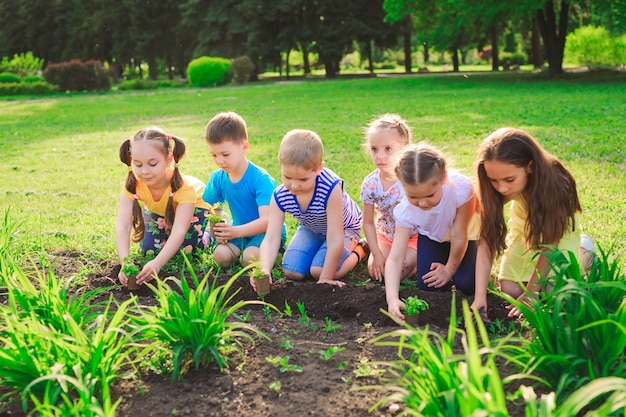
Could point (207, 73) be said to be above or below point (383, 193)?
above

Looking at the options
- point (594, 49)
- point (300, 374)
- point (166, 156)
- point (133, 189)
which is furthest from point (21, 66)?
point (300, 374)

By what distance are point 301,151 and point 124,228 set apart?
5.03 ft

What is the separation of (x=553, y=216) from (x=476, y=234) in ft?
2.69

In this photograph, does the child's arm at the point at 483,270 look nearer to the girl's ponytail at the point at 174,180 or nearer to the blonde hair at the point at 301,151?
the blonde hair at the point at 301,151

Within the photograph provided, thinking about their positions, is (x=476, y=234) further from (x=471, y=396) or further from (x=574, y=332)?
(x=471, y=396)

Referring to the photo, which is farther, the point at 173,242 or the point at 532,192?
the point at 173,242

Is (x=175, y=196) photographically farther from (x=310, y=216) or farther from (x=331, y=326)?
(x=331, y=326)

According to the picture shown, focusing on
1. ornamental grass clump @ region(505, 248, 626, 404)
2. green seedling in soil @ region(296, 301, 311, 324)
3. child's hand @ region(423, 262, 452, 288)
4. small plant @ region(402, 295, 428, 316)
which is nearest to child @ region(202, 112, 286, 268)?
green seedling in soil @ region(296, 301, 311, 324)

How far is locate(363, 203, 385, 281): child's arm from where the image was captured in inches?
173

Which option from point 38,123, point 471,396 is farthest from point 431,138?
point 38,123

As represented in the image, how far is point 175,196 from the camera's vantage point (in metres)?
4.66

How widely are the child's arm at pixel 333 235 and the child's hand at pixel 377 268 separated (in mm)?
265

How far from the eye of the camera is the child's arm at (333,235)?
14.0 feet

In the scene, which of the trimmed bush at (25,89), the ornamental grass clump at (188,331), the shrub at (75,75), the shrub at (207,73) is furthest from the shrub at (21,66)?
the ornamental grass clump at (188,331)
